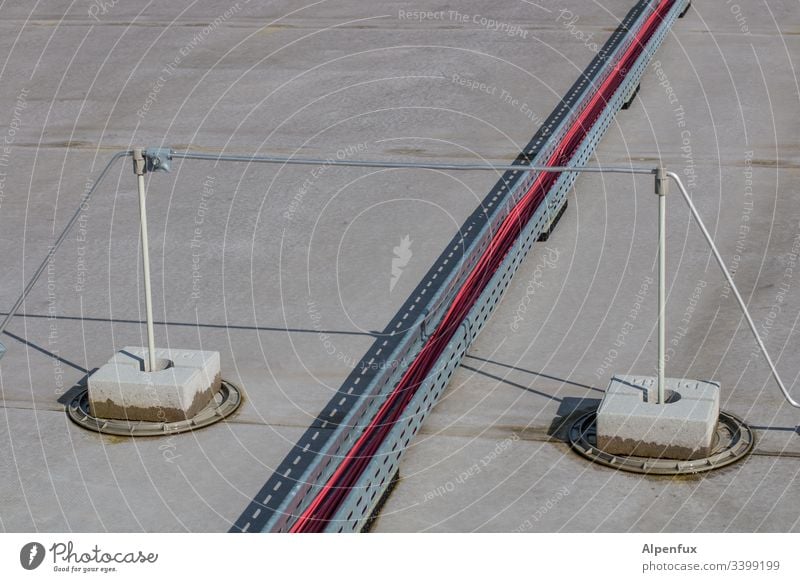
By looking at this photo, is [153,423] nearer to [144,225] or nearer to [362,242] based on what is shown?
[144,225]

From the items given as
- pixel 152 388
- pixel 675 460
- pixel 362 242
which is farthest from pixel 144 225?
pixel 675 460

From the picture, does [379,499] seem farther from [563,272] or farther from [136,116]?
[136,116]

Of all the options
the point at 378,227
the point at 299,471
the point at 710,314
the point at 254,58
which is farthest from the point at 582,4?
the point at 299,471

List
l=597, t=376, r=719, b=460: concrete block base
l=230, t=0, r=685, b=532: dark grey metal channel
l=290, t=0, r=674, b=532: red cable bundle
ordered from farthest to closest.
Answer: l=597, t=376, r=719, b=460: concrete block base, l=230, t=0, r=685, b=532: dark grey metal channel, l=290, t=0, r=674, b=532: red cable bundle

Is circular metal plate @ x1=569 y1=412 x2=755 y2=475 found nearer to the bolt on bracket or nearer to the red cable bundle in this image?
the red cable bundle

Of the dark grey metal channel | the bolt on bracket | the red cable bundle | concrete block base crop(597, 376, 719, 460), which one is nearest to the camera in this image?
the red cable bundle

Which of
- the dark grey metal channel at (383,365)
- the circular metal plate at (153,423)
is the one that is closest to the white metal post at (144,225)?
the circular metal plate at (153,423)

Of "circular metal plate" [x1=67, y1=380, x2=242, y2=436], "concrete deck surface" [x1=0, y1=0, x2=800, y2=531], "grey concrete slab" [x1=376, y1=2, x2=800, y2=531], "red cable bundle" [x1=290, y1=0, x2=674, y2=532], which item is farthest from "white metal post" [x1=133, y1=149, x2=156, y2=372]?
"grey concrete slab" [x1=376, y1=2, x2=800, y2=531]
